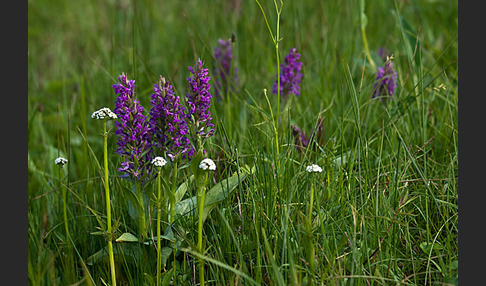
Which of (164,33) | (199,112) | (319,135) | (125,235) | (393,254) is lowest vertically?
(393,254)

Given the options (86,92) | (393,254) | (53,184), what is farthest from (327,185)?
(86,92)

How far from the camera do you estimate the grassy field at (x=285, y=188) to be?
193cm

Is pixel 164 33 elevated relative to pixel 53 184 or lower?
elevated

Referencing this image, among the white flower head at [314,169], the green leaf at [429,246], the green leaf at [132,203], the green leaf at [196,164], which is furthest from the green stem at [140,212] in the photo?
the green leaf at [429,246]

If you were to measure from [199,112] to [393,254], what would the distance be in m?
0.86

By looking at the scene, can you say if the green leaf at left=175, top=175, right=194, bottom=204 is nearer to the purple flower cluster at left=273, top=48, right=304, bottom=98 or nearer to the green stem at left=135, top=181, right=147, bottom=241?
the green stem at left=135, top=181, right=147, bottom=241

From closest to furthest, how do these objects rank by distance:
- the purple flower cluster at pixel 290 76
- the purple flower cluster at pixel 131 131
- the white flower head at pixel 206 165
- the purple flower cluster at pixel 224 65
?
the white flower head at pixel 206 165
the purple flower cluster at pixel 131 131
the purple flower cluster at pixel 290 76
the purple flower cluster at pixel 224 65

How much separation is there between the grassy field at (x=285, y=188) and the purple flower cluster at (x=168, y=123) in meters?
0.10

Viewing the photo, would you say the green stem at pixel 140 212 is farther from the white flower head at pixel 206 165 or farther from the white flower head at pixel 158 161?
the white flower head at pixel 206 165

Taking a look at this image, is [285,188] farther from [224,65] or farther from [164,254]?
[224,65]

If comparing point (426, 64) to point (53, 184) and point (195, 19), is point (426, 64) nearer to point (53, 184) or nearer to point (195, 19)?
point (195, 19)

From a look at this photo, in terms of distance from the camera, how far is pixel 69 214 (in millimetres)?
2424

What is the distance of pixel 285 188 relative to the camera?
2.12 metres

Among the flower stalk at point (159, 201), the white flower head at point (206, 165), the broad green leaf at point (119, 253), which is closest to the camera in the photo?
the white flower head at point (206, 165)
